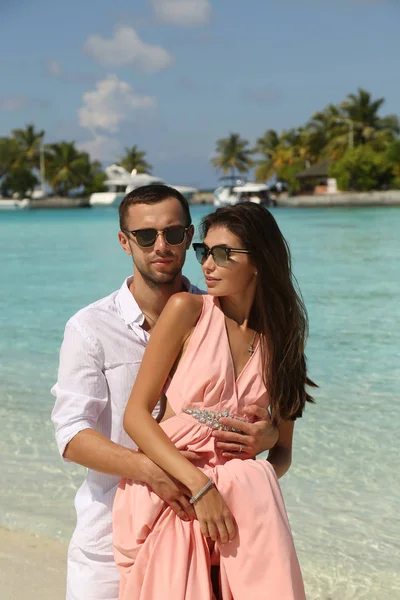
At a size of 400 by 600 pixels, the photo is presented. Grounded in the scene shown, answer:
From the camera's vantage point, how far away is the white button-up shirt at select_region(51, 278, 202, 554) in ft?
6.81

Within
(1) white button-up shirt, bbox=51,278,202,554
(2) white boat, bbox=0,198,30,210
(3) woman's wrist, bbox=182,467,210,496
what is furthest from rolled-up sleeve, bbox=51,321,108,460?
(2) white boat, bbox=0,198,30,210

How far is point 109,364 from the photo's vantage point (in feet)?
6.97

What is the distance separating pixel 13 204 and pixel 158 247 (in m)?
92.4

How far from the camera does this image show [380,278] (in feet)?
56.5

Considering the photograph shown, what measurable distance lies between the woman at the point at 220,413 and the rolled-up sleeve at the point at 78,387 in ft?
0.68

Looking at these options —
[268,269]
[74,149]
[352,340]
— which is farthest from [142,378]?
[74,149]

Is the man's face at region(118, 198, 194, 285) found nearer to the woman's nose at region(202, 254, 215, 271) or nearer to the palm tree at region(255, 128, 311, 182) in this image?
the woman's nose at region(202, 254, 215, 271)

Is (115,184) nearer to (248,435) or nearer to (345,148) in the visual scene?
(345,148)

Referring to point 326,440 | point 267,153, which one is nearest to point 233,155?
point 267,153

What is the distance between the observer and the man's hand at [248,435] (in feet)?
6.23

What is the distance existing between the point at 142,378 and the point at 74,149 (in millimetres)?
86108

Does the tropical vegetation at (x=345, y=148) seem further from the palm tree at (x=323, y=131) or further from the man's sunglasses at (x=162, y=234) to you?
the man's sunglasses at (x=162, y=234)

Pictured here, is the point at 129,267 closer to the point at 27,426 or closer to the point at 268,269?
the point at 27,426

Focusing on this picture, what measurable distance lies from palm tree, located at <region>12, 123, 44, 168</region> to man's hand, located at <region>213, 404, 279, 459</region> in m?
86.2
